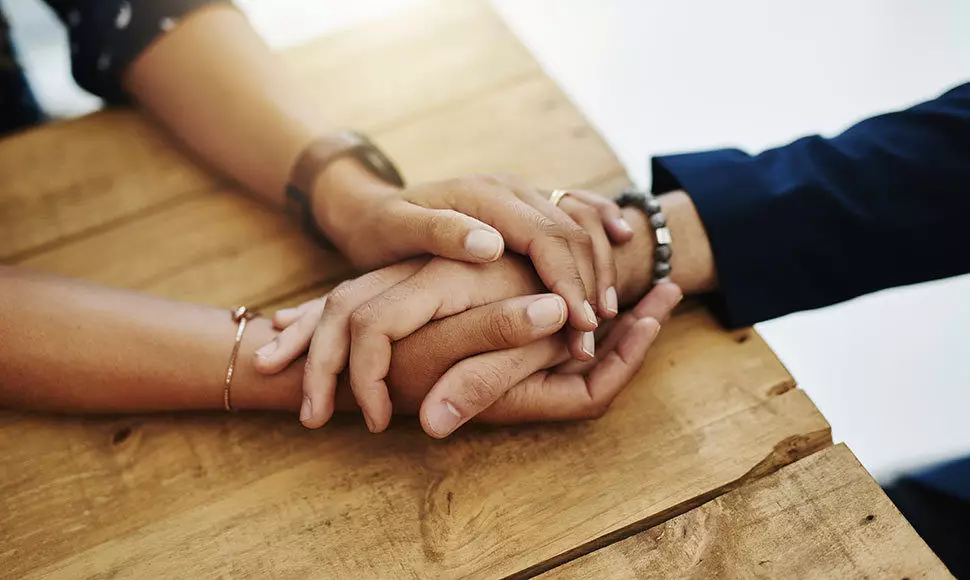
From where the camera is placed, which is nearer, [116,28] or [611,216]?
[611,216]

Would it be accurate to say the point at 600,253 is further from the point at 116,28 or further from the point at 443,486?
the point at 116,28

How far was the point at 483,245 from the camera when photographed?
0.75 m

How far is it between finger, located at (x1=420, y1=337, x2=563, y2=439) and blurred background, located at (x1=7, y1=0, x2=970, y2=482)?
0.88 m

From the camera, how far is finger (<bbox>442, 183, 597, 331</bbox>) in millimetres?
741

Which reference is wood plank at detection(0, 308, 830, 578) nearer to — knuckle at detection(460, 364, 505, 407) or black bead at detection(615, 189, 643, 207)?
knuckle at detection(460, 364, 505, 407)

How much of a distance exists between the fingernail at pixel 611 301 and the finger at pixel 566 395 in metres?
0.05

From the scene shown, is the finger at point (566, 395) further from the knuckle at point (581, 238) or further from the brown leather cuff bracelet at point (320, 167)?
the brown leather cuff bracelet at point (320, 167)

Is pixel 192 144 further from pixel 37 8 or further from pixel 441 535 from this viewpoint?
pixel 37 8

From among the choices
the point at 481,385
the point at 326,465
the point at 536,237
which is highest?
the point at 536,237

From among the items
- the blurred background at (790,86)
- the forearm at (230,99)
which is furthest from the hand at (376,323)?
the blurred background at (790,86)

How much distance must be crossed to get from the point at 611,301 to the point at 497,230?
14cm

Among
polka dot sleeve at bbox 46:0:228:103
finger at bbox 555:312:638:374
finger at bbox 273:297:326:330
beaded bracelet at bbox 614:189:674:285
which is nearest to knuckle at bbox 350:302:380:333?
finger at bbox 273:297:326:330

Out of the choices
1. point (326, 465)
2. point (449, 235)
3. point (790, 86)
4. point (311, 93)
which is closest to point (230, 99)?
point (311, 93)

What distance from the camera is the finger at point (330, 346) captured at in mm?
734
